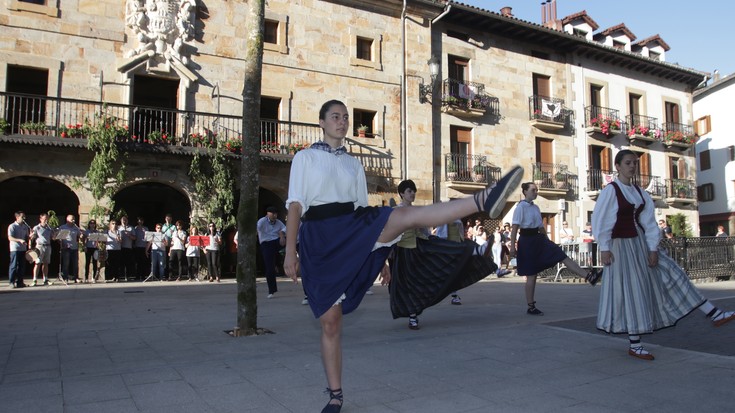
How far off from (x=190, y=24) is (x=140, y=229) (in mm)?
6988

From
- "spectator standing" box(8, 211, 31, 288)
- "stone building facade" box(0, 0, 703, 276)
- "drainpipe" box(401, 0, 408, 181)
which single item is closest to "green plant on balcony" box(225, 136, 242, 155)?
"stone building facade" box(0, 0, 703, 276)

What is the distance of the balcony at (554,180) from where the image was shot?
24.2 m

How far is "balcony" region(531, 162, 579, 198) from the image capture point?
24.2 meters

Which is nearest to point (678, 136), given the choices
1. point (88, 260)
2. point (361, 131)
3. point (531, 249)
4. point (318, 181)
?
point (361, 131)

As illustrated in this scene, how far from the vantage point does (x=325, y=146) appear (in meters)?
3.41

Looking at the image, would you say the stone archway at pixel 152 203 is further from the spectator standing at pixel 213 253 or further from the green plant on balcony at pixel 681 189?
the green plant on balcony at pixel 681 189

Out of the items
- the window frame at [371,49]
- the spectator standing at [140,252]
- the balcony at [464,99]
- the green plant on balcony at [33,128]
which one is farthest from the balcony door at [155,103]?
the balcony at [464,99]

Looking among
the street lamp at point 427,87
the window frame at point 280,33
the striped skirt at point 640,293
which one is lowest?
the striped skirt at point 640,293

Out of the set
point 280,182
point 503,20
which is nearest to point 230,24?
point 280,182

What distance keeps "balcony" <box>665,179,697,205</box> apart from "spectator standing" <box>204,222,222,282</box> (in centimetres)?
2411

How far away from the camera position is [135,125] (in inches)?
671

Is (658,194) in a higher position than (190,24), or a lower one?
lower

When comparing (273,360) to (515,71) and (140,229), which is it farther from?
(515,71)

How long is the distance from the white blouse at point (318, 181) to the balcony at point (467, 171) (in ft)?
61.1
